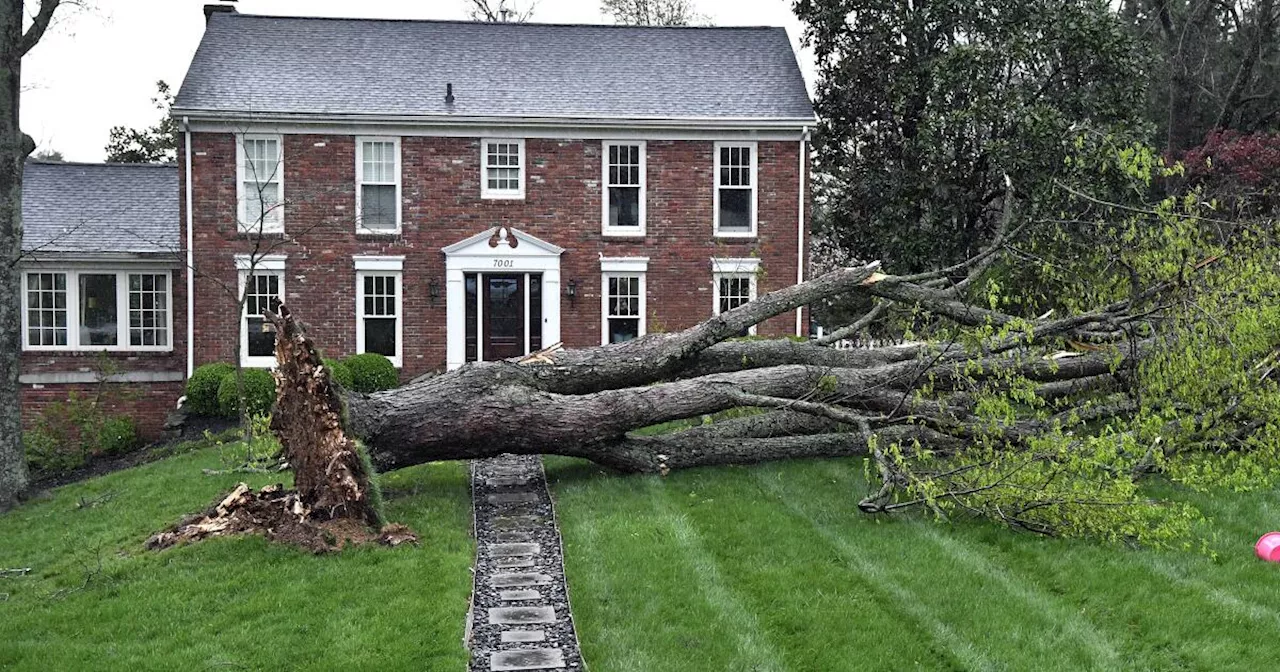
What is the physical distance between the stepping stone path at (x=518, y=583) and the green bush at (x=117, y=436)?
387 inches

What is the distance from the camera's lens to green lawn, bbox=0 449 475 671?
6320 mm

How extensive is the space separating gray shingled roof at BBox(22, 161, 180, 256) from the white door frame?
16.9 ft

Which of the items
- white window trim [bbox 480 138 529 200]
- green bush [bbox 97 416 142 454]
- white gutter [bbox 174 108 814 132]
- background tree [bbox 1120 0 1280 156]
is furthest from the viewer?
background tree [bbox 1120 0 1280 156]

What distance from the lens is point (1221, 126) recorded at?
2666 cm

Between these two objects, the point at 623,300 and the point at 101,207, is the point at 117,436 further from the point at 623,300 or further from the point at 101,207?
the point at 623,300

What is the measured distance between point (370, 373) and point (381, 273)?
104 inches

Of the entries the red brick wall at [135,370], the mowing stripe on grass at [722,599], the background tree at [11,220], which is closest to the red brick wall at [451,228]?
the red brick wall at [135,370]

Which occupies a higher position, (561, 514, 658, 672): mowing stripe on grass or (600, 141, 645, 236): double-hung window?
(600, 141, 645, 236): double-hung window

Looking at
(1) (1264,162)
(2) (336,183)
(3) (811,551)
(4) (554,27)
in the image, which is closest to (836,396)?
(3) (811,551)

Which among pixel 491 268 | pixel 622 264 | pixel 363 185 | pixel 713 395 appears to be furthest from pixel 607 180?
pixel 713 395

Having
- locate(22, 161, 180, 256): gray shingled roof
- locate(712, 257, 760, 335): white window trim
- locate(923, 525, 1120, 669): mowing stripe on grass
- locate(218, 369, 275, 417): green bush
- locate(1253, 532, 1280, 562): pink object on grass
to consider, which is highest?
locate(22, 161, 180, 256): gray shingled roof

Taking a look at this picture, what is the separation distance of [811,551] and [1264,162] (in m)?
17.7

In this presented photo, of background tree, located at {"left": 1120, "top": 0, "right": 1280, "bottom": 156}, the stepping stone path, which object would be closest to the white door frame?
the stepping stone path

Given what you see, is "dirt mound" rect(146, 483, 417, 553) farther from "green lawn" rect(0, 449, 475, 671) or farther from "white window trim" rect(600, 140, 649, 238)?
"white window trim" rect(600, 140, 649, 238)
